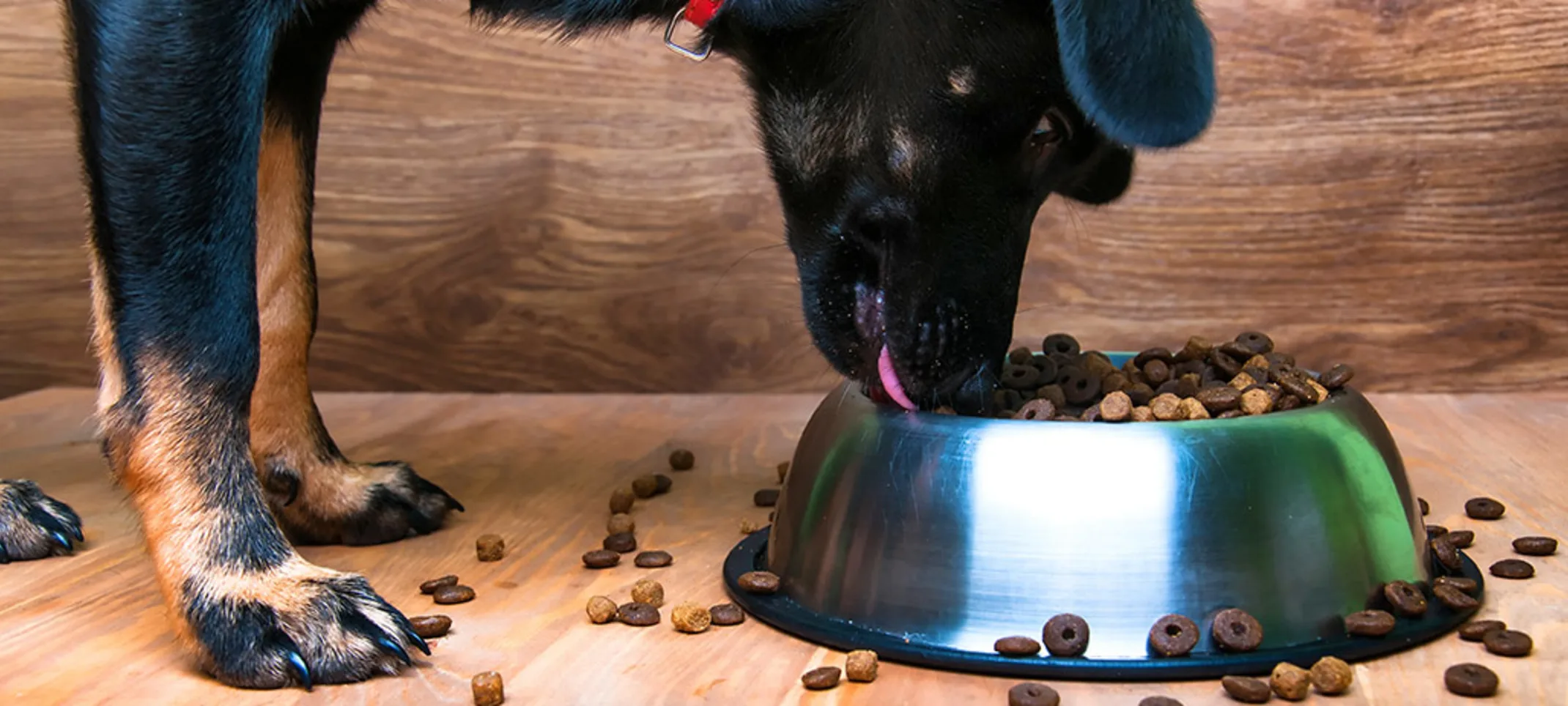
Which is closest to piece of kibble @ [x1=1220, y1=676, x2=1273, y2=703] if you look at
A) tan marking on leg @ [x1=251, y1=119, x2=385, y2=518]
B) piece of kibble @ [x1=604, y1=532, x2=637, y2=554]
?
piece of kibble @ [x1=604, y1=532, x2=637, y2=554]

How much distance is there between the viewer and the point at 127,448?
2.04m

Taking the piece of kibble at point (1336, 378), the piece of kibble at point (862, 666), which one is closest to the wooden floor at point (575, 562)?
the piece of kibble at point (862, 666)

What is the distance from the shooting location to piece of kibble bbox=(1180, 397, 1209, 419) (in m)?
2.11

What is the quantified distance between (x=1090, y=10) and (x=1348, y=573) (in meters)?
0.77

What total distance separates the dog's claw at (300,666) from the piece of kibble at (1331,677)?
1172mm

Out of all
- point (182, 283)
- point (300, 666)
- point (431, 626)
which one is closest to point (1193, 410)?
point (431, 626)

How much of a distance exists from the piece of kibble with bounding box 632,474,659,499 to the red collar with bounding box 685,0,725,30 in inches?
34.8

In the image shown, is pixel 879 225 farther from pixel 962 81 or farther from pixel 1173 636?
pixel 1173 636

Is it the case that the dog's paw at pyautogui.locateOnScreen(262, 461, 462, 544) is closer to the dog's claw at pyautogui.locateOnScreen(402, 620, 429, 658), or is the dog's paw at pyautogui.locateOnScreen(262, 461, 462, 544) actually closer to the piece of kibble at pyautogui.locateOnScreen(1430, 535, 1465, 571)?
the dog's claw at pyautogui.locateOnScreen(402, 620, 429, 658)

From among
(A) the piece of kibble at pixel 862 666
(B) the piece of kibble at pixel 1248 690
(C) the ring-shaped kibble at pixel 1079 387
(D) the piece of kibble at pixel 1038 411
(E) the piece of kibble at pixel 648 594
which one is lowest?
(E) the piece of kibble at pixel 648 594

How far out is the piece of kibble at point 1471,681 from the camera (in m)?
1.80

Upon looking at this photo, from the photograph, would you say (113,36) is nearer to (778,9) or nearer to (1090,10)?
(778,9)

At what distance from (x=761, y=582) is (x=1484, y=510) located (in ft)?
4.20

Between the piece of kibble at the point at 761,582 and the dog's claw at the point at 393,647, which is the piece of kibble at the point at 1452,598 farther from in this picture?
the dog's claw at the point at 393,647
